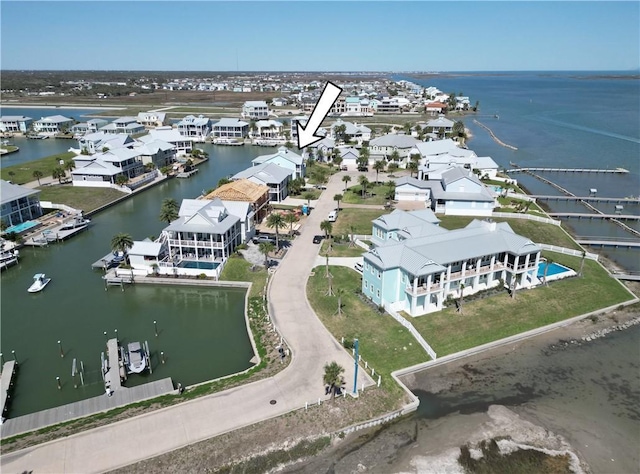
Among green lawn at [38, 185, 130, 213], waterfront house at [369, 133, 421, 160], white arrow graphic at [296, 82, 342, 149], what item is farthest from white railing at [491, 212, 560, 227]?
green lawn at [38, 185, 130, 213]

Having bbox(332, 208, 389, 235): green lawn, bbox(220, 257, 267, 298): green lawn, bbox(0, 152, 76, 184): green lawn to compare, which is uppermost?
bbox(0, 152, 76, 184): green lawn

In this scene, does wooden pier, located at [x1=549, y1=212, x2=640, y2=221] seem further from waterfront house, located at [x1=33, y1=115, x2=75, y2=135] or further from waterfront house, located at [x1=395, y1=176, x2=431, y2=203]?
waterfront house, located at [x1=33, y1=115, x2=75, y2=135]

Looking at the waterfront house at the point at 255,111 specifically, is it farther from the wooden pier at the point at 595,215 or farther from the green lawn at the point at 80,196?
the wooden pier at the point at 595,215

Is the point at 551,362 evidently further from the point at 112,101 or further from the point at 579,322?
the point at 112,101

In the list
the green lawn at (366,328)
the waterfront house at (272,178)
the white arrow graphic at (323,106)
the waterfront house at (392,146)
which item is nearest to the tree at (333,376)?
the green lawn at (366,328)

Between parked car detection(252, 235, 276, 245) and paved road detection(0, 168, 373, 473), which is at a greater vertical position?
parked car detection(252, 235, 276, 245)

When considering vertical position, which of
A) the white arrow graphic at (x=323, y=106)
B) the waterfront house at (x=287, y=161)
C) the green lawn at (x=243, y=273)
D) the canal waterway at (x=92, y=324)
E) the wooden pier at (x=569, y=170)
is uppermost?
the white arrow graphic at (x=323, y=106)
